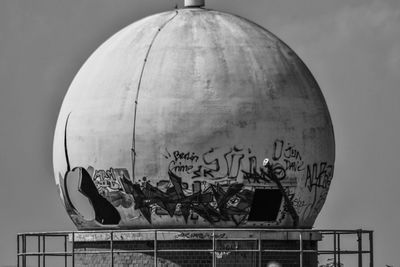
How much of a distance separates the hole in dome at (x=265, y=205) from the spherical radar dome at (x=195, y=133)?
0.03m

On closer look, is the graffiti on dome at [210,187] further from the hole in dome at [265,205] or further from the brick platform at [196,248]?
the brick platform at [196,248]

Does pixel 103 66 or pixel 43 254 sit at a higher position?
pixel 103 66

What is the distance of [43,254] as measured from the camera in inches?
3878

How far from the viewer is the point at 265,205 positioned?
96500 millimetres

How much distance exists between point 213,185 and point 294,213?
334 cm

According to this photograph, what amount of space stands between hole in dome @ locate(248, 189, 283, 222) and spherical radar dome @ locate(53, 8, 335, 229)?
0.11ft

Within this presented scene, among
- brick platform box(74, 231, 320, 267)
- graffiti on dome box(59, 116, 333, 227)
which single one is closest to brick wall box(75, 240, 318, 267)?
brick platform box(74, 231, 320, 267)

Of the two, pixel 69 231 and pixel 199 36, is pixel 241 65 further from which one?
pixel 69 231

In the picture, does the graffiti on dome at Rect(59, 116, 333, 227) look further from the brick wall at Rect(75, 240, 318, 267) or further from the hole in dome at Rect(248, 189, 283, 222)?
the brick wall at Rect(75, 240, 318, 267)

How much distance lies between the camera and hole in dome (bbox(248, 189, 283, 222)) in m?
96.2

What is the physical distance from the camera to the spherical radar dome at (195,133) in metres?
95.5

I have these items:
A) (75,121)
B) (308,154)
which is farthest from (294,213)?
(75,121)

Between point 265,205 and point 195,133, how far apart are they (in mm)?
3520

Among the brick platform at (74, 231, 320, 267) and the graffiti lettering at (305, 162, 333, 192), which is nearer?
the brick platform at (74, 231, 320, 267)
